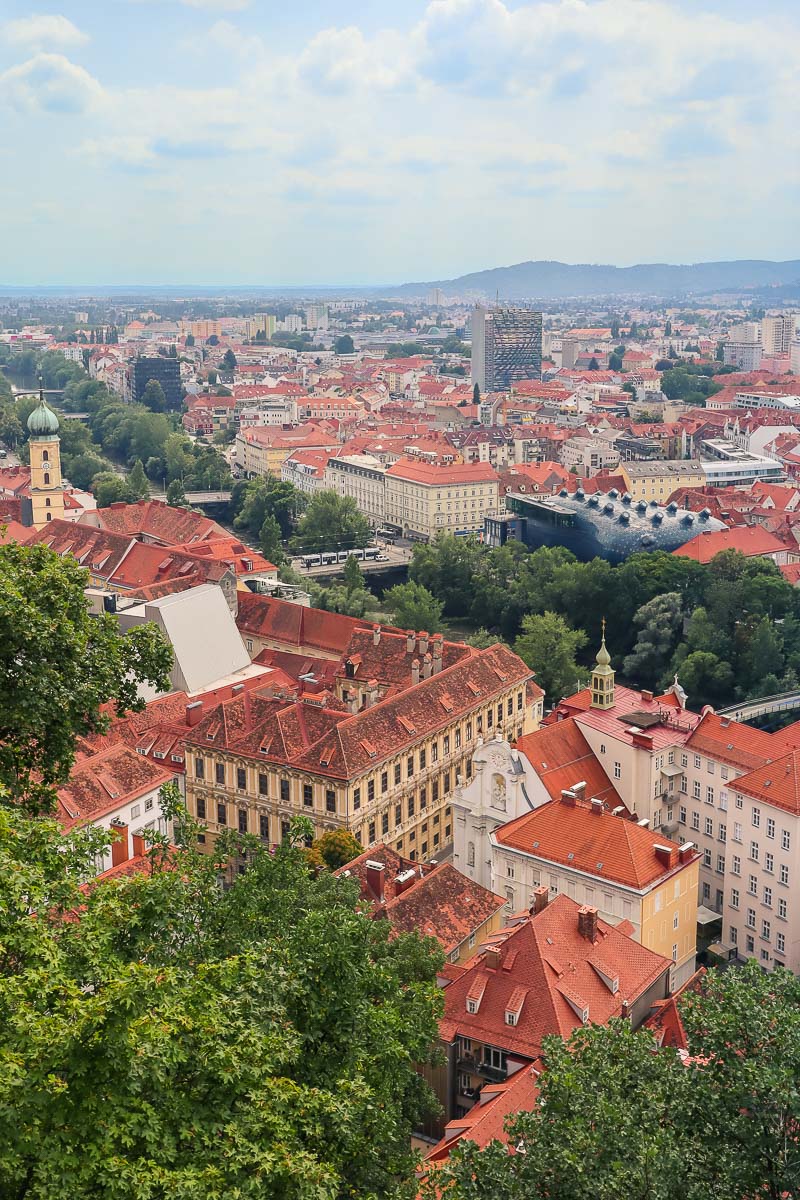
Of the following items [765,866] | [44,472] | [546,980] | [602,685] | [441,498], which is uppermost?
[44,472]

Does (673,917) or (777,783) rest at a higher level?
(777,783)

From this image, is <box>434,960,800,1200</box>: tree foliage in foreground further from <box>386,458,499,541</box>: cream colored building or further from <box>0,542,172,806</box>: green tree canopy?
<box>386,458,499,541</box>: cream colored building

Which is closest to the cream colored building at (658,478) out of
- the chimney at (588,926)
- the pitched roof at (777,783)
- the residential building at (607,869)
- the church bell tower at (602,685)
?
the church bell tower at (602,685)

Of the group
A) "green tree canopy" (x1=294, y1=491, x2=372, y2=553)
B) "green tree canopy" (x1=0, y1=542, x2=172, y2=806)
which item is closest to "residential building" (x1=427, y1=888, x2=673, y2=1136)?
"green tree canopy" (x1=0, y1=542, x2=172, y2=806)

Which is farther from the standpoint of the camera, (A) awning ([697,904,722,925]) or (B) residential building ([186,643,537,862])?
(B) residential building ([186,643,537,862])

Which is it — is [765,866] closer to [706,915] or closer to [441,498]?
[706,915]

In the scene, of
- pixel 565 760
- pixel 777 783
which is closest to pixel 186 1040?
pixel 777 783

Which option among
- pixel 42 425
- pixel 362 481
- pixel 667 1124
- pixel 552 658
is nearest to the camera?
pixel 667 1124
